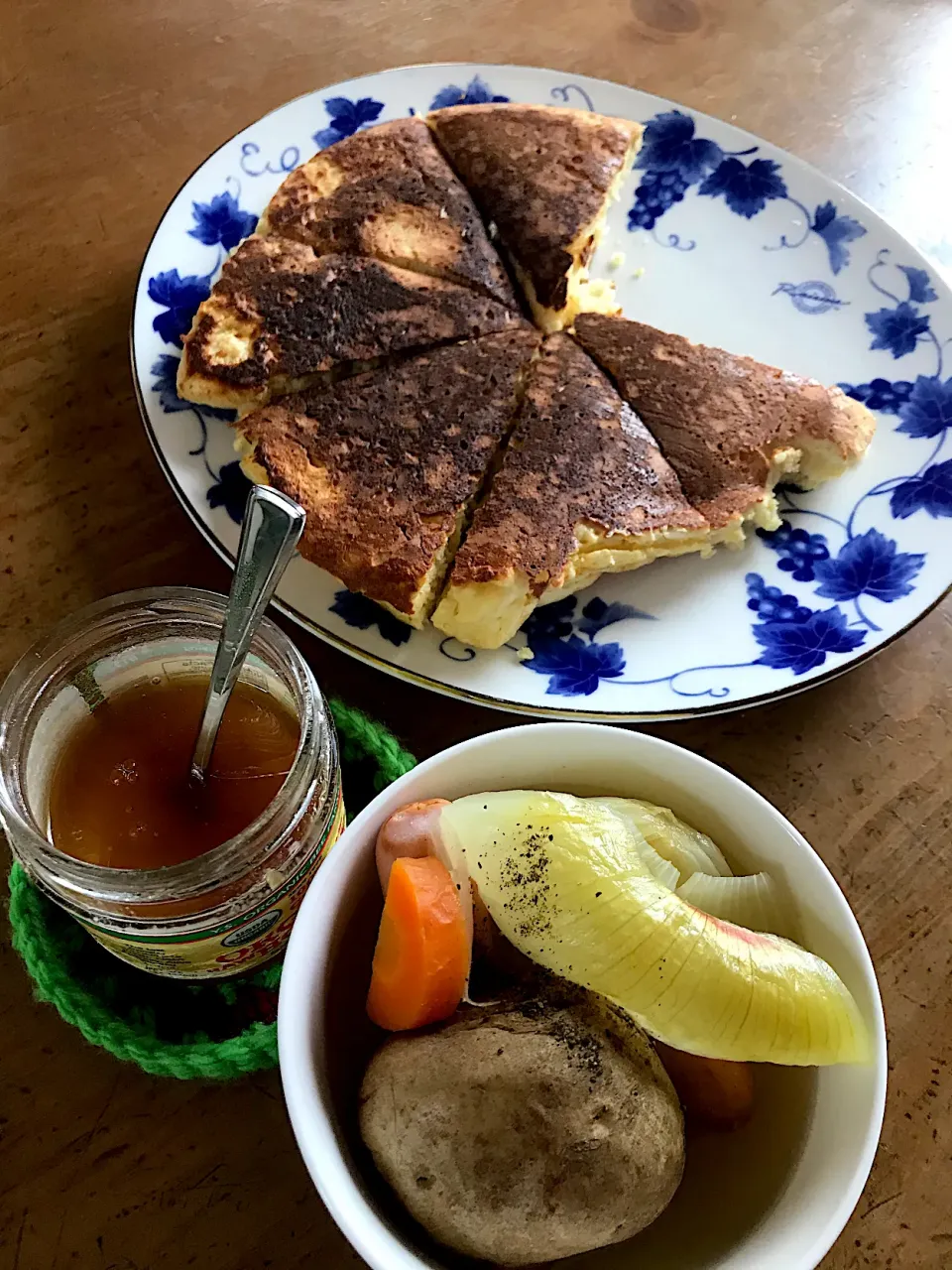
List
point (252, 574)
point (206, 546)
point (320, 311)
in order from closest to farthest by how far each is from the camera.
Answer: point (252, 574), point (206, 546), point (320, 311)

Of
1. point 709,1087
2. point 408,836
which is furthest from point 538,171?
point 709,1087

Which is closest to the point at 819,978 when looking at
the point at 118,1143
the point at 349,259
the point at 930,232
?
the point at 118,1143

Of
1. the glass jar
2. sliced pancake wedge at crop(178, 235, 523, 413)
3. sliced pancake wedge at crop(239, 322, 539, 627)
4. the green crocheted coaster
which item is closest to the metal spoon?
the glass jar

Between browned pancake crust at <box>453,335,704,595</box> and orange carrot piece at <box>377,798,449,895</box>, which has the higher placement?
orange carrot piece at <box>377,798,449,895</box>

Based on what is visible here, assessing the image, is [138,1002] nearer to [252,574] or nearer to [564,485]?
[252,574]

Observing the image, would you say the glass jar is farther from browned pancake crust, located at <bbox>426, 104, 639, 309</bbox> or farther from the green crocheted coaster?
browned pancake crust, located at <bbox>426, 104, 639, 309</bbox>

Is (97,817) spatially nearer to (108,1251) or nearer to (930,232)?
(108,1251)
